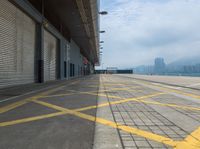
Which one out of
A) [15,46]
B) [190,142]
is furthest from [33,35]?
[190,142]

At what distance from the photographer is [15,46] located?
18.3 meters

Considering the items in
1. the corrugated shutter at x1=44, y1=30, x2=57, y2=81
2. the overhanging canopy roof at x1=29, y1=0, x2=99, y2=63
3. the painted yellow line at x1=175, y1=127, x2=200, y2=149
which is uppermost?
the overhanging canopy roof at x1=29, y1=0, x2=99, y2=63

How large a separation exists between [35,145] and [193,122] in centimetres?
379

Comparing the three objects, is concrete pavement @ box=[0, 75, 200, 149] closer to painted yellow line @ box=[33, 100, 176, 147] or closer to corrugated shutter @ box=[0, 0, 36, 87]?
painted yellow line @ box=[33, 100, 176, 147]

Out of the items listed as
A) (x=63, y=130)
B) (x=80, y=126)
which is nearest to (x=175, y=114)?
(x=80, y=126)

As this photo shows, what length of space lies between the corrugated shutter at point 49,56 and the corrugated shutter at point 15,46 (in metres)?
4.28

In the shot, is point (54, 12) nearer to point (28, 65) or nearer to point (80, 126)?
point (28, 65)

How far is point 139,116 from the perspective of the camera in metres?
6.86

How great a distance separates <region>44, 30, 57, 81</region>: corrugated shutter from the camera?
27.1 m

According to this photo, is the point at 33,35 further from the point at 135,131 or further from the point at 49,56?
the point at 135,131

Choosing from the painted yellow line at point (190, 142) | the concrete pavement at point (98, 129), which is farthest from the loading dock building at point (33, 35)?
the painted yellow line at point (190, 142)

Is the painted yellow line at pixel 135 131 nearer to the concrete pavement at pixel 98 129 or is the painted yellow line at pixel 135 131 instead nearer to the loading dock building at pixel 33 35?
the concrete pavement at pixel 98 129

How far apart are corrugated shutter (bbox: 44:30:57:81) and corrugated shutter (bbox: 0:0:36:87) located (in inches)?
168

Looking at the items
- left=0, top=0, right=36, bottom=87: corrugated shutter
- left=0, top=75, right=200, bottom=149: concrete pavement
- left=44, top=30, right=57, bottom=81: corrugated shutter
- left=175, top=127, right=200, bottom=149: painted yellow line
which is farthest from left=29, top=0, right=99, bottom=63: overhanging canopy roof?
left=175, top=127, right=200, bottom=149: painted yellow line
